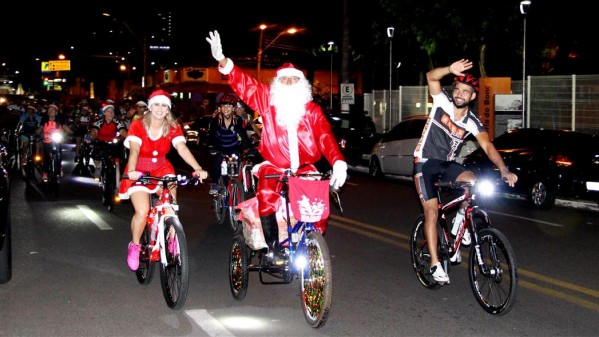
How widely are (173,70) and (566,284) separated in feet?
175

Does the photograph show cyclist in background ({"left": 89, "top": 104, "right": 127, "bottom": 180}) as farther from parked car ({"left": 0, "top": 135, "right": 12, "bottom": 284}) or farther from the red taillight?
the red taillight

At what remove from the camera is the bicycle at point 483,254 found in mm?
6496

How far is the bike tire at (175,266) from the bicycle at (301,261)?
0.54m

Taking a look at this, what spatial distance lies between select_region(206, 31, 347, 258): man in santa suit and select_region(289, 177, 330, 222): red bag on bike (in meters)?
0.50

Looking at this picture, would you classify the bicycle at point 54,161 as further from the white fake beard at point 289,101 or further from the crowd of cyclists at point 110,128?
the white fake beard at point 289,101

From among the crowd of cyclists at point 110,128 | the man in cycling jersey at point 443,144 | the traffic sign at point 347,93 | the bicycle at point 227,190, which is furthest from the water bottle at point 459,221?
the traffic sign at point 347,93

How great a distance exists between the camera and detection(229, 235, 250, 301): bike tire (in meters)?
6.97

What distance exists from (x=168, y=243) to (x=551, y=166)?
9.35 metres

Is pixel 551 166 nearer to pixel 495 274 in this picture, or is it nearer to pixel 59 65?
pixel 495 274

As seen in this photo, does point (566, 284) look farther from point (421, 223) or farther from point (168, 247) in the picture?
point (168, 247)

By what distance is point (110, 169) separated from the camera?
13.6m

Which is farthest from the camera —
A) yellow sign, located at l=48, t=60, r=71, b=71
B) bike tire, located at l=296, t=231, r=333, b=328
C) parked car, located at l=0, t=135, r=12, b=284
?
yellow sign, located at l=48, t=60, r=71, b=71

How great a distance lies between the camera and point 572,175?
14.3m

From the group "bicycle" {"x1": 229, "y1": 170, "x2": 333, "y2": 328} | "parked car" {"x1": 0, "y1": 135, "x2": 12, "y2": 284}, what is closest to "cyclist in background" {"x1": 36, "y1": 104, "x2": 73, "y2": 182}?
"parked car" {"x1": 0, "y1": 135, "x2": 12, "y2": 284}
